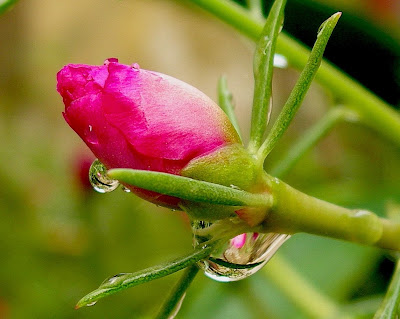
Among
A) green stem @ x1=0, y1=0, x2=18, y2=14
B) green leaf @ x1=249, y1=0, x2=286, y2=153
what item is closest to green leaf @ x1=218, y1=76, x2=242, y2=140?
green leaf @ x1=249, y1=0, x2=286, y2=153

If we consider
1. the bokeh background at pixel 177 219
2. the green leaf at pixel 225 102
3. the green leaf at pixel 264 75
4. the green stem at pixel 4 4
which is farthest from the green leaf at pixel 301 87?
the bokeh background at pixel 177 219

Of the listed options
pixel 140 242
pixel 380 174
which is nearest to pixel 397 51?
pixel 380 174

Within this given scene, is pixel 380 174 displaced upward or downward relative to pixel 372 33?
downward

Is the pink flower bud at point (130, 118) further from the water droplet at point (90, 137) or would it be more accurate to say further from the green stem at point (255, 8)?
the green stem at point (255, 8)

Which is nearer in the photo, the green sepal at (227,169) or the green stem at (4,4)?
the green sepal at (227,169)

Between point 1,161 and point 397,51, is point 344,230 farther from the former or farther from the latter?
point 1,161

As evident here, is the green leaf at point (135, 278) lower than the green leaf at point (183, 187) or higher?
lower

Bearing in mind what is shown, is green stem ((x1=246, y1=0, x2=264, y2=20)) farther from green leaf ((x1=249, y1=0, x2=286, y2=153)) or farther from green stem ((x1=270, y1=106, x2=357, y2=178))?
green leaf ((x1=249, y1=0, x2=286, y2=153))
